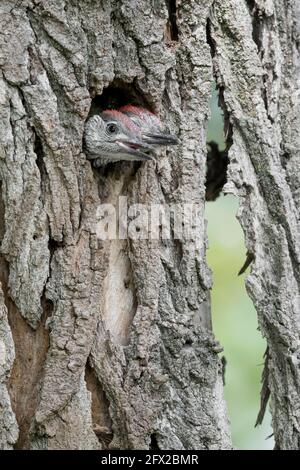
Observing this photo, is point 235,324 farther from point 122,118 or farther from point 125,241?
point 122,118

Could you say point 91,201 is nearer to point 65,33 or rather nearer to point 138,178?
point 138,178

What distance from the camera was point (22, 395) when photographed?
3852 millimetres

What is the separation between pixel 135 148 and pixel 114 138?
10cm

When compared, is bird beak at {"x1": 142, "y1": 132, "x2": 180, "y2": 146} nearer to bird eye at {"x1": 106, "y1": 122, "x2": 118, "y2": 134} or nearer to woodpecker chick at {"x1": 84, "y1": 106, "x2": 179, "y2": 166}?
woodpecker chick at {"x1": 84, "y1": 106, "x2": 179, "y2": 166}

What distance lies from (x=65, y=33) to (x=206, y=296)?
1.29 metres

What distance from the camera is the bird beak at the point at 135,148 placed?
3975mm

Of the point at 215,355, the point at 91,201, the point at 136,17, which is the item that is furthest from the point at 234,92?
the point at 215,355

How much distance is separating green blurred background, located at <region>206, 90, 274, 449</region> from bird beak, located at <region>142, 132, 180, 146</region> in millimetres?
1583

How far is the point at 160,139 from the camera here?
155 inches

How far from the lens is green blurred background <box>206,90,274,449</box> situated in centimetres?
554

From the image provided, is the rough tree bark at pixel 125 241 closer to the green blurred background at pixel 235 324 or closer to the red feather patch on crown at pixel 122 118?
the red feather patch on crown at pixel 122 118
